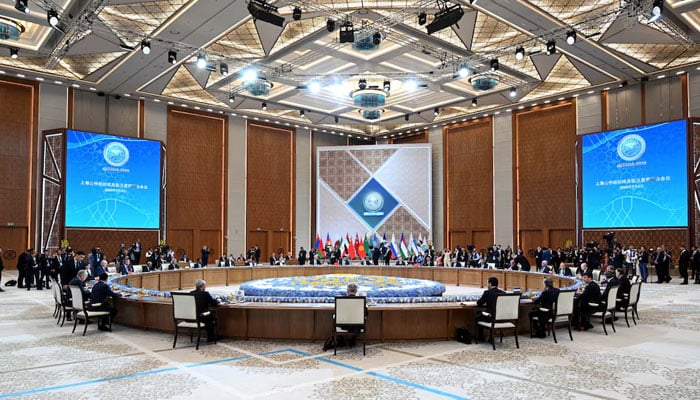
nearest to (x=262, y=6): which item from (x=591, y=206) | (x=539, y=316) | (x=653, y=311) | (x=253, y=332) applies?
(x=253, y=332)

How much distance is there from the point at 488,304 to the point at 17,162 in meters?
17.8

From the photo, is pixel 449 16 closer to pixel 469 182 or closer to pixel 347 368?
pixel 347 368

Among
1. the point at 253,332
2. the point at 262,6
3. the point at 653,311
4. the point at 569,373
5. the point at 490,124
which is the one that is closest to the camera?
the point at 569,373

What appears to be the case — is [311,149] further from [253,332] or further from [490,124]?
[253,332]

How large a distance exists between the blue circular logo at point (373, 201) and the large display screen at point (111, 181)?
9497 mm

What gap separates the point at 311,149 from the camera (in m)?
26.7

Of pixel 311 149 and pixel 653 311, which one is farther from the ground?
pixel 311 149

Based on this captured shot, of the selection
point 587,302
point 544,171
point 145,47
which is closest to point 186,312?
point 587,302

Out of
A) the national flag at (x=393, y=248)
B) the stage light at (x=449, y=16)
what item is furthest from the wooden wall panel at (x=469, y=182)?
the stage light at (x=449, y=16)

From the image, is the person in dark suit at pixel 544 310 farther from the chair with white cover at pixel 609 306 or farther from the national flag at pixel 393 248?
the national flag at pixel 393 248

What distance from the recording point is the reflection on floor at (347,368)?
4.82m

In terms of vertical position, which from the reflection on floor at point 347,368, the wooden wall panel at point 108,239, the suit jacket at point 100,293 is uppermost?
the wooden wall panel at point 108,239

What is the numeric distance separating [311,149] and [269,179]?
316cm

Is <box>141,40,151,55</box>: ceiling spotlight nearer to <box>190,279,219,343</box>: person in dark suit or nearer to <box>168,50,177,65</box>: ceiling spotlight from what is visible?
<box>168,50,177,65</box>: ceiling spotlight
